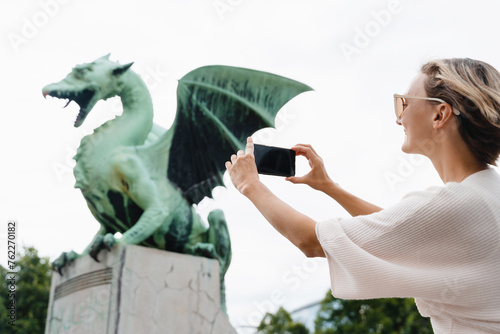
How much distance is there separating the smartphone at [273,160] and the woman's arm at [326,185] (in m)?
0.14

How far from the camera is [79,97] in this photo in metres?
5.09

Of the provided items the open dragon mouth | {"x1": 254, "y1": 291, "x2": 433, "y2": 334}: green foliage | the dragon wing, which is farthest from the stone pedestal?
{"x1": 254, "y1": 291, "x2": 433, "y2": 334}: green foliage

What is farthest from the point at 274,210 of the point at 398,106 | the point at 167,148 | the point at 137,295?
the point at 167,148

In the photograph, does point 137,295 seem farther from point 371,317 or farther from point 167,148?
point 371,317

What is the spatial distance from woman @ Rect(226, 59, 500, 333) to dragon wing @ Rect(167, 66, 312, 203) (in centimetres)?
381

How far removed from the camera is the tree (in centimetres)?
2045

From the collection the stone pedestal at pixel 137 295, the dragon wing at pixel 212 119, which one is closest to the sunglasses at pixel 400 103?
the stone pedestal at pixel 137 295

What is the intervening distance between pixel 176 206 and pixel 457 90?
12.9 feet

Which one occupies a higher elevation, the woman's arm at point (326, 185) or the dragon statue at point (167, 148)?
the dragon statue at point (167, 148)

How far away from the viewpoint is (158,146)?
523 centimetres

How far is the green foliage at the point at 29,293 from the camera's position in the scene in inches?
626

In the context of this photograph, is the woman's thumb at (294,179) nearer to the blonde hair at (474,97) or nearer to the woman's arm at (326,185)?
the woman's arm at (326,185)

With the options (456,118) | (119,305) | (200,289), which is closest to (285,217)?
(456,118)

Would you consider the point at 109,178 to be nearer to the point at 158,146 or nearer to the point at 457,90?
the point at 158,146
